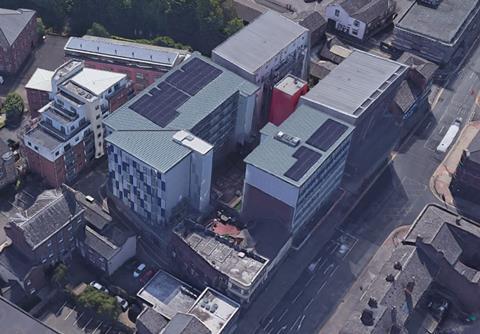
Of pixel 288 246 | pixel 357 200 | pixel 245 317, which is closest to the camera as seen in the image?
pixel 245 317

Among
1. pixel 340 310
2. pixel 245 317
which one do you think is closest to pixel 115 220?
pixel 245 317

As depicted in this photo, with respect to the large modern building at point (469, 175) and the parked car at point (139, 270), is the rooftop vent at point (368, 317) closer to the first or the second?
the parked car at point (139, 270)

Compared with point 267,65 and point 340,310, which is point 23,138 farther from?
point 340,310

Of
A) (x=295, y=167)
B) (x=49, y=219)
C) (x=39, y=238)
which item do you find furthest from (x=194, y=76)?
(x=39, y=238)

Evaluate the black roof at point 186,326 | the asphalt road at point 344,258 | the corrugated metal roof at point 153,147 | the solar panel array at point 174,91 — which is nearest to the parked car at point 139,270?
the black roof at point 186,326

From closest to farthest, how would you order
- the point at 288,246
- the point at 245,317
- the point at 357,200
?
the point at 245,317, the point at 288,246, the point at 357,200

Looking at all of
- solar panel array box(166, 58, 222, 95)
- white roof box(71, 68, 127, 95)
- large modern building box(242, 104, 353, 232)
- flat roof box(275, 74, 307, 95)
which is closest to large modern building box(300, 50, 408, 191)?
large modern building box(242, 104, 353, 232)

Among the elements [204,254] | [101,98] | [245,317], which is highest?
[101,98]
